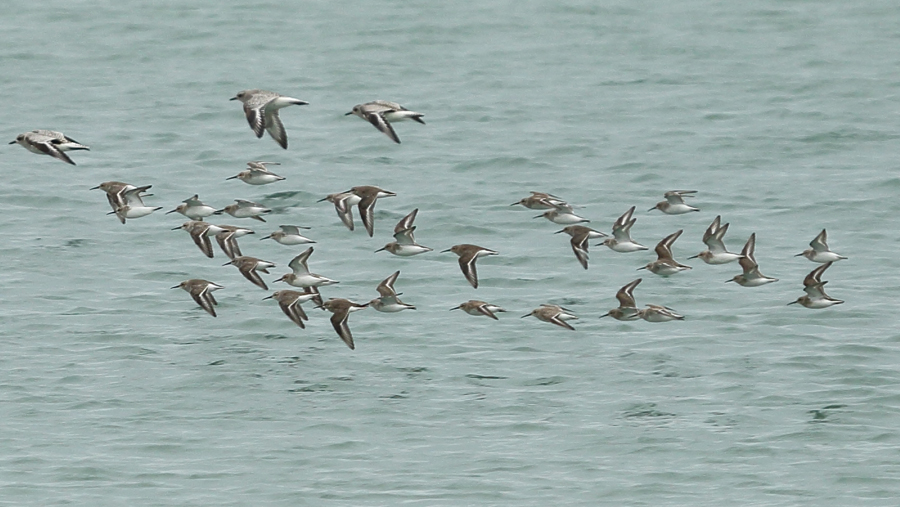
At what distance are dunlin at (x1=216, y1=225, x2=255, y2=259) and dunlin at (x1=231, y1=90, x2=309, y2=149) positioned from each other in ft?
7.50

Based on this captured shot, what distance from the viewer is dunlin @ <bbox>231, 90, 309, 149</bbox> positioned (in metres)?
21.0

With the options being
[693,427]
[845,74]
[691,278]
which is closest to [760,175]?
[691,278]

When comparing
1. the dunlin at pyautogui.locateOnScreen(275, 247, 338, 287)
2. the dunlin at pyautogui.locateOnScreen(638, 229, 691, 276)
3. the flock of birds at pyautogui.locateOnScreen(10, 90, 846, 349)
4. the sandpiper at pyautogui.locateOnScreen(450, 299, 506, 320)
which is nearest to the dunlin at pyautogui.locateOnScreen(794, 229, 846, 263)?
the flock of birds at pyautogui.locateOnScreen(10, 90, 846, 349)

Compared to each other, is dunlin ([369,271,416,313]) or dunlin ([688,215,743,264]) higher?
dunlin ([688,215,743,264])

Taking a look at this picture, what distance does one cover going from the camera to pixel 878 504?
1934 centimetres

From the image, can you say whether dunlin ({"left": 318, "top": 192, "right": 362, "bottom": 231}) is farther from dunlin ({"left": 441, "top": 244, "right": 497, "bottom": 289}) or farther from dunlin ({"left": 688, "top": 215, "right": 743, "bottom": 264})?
dunlin ({"left": 688, "top": 215, "right": 743, "bottom": 264})

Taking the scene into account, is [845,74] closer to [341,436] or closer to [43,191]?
[43,191]

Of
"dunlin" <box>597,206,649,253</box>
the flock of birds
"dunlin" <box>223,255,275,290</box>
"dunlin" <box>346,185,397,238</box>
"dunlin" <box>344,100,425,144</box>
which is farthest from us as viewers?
"dunlin" <box>597,206,649,253</box>

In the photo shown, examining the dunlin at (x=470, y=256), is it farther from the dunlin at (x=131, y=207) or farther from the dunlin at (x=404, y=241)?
the dunlin at (x=131, y=207)

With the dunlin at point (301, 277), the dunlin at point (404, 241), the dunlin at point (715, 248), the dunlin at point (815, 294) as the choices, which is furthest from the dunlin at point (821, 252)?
the dunlin at point (301, 277)

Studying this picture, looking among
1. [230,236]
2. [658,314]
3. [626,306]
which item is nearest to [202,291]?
[230,236]

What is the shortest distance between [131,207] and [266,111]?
385cm

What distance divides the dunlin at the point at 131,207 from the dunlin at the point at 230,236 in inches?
39.6

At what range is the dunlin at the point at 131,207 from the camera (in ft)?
79.6
